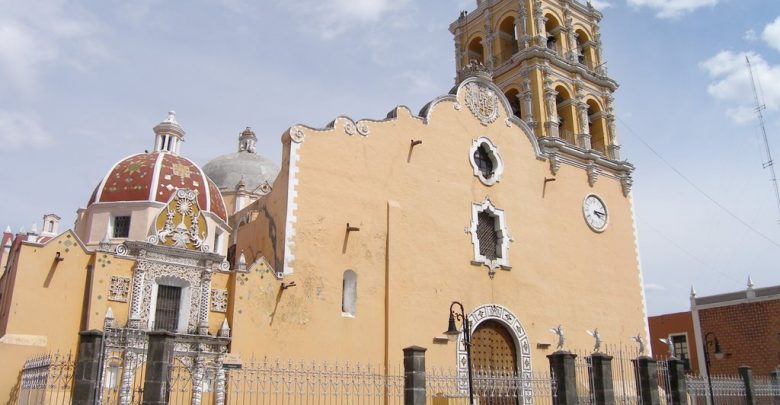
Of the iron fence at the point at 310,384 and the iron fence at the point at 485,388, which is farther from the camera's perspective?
the iron fence at the point at 485,388

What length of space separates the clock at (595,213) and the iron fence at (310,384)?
8761 millimetres

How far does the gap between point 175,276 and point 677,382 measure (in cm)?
1108

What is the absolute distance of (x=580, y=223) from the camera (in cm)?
2044

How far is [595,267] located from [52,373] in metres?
14.9

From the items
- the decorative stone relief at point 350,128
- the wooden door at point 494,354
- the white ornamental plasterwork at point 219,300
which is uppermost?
the decorative stone relief at point 350,128

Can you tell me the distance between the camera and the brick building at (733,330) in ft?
73.5

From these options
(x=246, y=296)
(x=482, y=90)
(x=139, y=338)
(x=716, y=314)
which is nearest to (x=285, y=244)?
(x=246, y=296)

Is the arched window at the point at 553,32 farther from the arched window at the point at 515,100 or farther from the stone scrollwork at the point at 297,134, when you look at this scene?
the stone scrollwork at the point at 297,134

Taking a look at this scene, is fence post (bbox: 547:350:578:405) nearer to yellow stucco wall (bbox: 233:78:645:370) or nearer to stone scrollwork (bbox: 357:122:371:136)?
yellow stucco wall (bbox: 233:78:645:370)

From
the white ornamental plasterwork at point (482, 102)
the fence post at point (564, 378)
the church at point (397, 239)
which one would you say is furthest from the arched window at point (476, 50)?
the fence post at point (564, 378)

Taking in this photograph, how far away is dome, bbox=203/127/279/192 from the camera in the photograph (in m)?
26.4

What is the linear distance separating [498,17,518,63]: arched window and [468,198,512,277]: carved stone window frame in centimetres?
711

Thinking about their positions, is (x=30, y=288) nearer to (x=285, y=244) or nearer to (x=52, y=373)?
(x=52, y=373)

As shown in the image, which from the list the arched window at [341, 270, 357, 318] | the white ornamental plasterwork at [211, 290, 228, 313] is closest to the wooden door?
the arched window at [341, 270, 357, 318]
